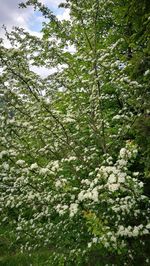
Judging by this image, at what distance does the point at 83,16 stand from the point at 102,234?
501 centimetres

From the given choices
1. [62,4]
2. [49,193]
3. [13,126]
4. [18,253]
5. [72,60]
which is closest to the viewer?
[49,193]

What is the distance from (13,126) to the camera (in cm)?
676

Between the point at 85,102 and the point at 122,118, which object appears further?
the point at 85,102

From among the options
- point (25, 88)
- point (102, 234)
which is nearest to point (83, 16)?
point (25, 88)

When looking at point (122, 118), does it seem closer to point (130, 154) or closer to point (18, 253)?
point (130, 154)

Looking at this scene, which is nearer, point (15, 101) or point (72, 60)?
point (15, 101)

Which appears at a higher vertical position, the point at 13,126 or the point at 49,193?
the point at 13,126

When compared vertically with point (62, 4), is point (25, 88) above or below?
below

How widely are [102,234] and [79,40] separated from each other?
6049 mm

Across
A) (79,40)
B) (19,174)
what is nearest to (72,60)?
(79,40)

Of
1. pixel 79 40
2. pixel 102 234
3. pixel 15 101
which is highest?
pixel 79 40

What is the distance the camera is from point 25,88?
23.7 ft

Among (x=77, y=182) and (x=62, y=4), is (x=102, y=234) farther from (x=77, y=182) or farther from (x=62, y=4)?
(x=62, y=4)

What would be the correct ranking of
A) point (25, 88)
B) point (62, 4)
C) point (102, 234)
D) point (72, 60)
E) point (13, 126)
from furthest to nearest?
point (72, 60) → point (62, 4) → point (25, 88) → point (13, 126) → point (102, 234)
